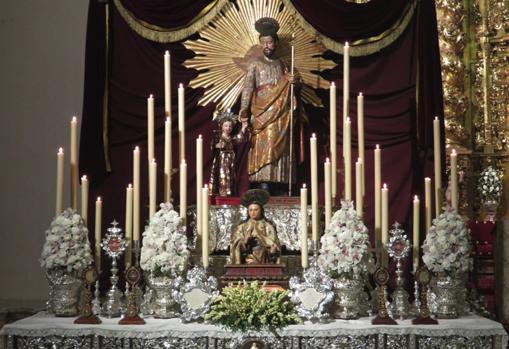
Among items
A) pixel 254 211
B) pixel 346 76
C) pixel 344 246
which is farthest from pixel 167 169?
pixel 346 76

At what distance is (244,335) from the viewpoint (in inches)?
211

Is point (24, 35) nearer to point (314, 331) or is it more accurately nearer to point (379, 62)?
point (379, 62)

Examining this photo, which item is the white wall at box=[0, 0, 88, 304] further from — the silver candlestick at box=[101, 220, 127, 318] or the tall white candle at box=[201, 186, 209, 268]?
the tall white candle at box=[201, 186, 209, 268]

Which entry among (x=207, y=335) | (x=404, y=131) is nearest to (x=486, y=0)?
(x=404, y=131)

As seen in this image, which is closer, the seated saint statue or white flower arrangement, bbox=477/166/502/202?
the seated saint statue

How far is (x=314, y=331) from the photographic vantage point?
5.40m

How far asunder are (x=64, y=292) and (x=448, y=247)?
2303mm

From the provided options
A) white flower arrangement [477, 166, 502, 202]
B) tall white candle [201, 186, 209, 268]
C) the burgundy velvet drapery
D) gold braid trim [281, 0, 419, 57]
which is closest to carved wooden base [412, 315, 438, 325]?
tall white candle [201, 186, 209, 268]

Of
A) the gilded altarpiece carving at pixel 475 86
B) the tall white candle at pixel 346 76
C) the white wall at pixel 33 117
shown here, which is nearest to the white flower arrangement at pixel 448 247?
the tall white candle at pixel 346 76

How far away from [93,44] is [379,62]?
2.09m

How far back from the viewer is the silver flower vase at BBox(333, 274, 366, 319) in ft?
18.7

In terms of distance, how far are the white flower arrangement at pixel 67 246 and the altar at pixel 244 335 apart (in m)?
0.39

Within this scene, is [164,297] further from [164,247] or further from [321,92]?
[321,92]

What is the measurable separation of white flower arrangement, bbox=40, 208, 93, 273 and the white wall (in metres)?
1.53
